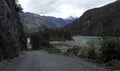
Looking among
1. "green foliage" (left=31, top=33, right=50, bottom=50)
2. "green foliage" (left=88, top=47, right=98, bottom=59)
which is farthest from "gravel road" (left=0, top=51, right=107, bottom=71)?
"green foliage" (left=31, top=33, right=50, bottom=50)

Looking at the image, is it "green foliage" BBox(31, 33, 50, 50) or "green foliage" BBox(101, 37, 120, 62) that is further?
"green foliage" BBox(31, 33, 50, 50)

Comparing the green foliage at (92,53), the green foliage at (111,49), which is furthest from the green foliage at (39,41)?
the green foliage at (111,49)

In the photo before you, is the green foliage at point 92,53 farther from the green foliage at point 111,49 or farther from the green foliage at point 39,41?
the green foliage at point 39,41

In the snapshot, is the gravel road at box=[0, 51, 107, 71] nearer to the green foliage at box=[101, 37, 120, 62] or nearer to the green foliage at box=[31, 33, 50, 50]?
the green foliage at box=[101, 37, 120, 62]

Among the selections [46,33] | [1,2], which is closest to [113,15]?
[46,33]

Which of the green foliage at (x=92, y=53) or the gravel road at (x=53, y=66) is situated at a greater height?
the green foliage at (x=92, y=53)

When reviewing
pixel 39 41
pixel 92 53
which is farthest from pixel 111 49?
pixel 39 41

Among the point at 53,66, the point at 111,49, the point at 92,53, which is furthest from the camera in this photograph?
the point at 92,53

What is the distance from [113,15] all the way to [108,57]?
173m

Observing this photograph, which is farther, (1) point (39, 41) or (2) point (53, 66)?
(1) point (39, 41)

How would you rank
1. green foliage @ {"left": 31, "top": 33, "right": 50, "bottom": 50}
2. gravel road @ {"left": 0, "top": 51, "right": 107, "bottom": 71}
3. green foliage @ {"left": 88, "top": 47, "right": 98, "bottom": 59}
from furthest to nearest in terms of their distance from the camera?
green foliage @ {"left": 31, "top": 33, "right": 50, "bottom": 50} < green foliage @ {"left": 88, "top": 47, "right": 98, "bottom": 59} < gravel road @ {"left": 0, "top": 51, "right": 107, "bottom": 71}

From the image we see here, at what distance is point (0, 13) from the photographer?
3512 cm

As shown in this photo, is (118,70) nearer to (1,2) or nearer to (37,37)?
(1,2)

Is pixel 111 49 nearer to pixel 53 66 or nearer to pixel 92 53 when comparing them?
pixel 53 66
